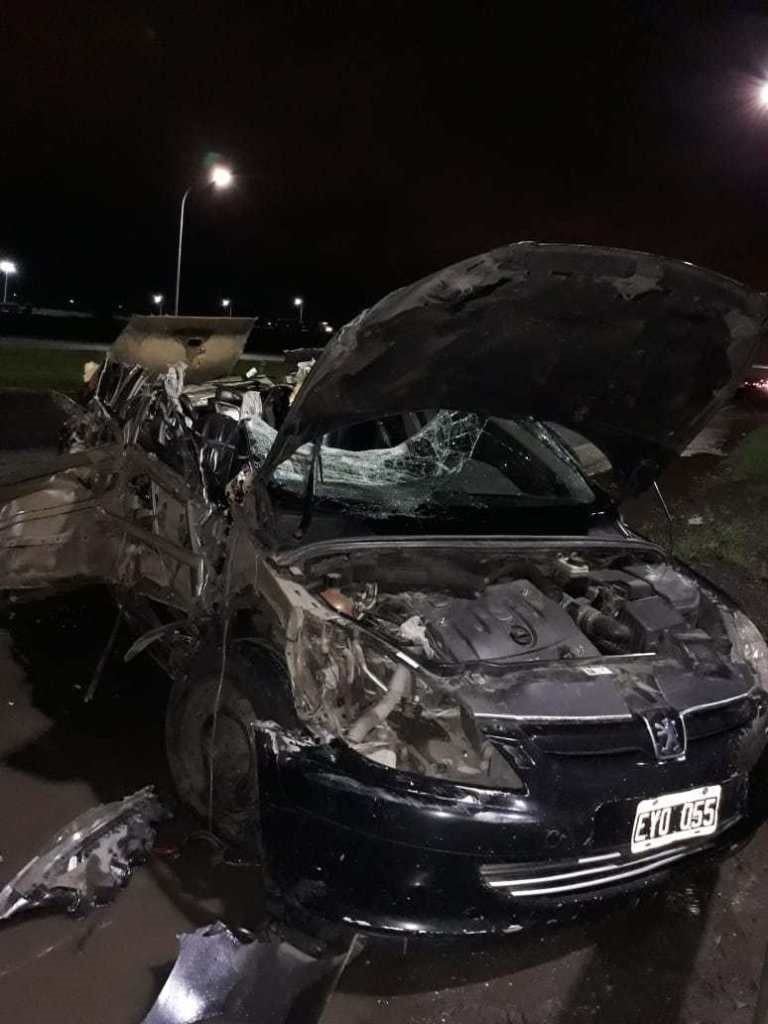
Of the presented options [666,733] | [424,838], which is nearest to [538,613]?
[666,733]

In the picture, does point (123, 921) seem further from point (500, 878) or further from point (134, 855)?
point (500, 878)

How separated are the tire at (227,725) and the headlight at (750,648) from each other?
70.2 inches

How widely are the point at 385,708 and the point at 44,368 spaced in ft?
74.9

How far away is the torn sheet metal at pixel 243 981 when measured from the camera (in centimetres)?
233

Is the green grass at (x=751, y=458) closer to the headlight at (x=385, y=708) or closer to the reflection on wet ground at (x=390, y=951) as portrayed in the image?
the reflection on wet ground at (x=390, y=951)

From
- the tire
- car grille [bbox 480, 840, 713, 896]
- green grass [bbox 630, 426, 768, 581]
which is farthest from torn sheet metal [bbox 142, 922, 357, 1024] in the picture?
green grass [bbox 630, 426, 768, 581]

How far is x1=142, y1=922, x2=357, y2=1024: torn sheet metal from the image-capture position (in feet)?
7.64

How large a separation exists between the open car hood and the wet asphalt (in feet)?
5.23

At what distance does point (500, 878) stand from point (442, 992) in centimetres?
53

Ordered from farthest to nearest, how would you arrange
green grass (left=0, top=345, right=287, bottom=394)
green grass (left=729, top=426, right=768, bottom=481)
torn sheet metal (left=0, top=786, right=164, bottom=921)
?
green grass (left=0, top=345, right=287, bottom=394) < green grass (left=729, top=426, right=768, bottom=481) < torn sheet metal (left=0, top=786, right=164, bottom=921)

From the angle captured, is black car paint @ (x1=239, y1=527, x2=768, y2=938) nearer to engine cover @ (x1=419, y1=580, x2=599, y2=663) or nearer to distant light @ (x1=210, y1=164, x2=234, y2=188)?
engine cover @ (x1=419, y1=580, x2=599, y2=663)

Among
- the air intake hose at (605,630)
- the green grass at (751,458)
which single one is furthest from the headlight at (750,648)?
the green grass at (751,458)

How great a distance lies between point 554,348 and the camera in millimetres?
3475

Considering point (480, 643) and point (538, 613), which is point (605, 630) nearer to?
point (538, 613)
